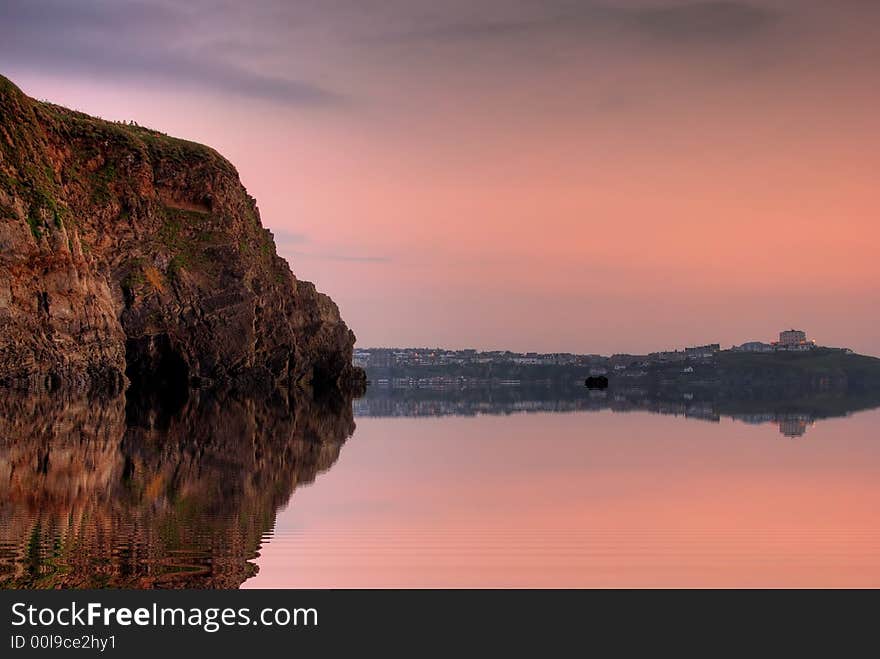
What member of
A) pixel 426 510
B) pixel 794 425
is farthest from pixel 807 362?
pixel 426 510

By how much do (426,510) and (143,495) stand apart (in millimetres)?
4072

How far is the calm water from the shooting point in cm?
1007

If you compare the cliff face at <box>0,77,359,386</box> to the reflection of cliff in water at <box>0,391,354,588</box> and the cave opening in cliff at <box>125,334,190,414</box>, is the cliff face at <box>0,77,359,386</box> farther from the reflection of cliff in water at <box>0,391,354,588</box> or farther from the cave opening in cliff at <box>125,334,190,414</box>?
the reflection of cliff in water at <box>0,391,354,588</box>

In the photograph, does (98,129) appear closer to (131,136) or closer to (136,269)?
(131,136)

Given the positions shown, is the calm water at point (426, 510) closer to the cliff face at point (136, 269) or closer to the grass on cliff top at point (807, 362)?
the cliff face at point (136, 269)

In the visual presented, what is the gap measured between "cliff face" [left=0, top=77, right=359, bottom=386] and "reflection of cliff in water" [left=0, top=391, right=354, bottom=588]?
2816cm

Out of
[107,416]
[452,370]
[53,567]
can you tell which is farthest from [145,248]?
[452,370]

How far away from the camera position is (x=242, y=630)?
754 centimetres

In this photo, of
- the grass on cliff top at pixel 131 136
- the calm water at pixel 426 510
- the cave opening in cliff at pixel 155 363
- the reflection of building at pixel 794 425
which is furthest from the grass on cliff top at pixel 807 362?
the calm water at pixel 426 510

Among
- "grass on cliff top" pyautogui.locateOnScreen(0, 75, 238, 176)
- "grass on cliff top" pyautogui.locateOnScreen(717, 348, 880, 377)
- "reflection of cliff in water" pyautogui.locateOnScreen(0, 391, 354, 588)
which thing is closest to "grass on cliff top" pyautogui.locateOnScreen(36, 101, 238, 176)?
"grass on cliff top" pyautogui.locateOnScreen(0, 75, 238, 176)

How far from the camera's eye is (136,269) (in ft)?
256

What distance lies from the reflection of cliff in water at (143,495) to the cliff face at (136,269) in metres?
28.2

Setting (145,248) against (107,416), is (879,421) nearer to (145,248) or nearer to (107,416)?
(107,416)

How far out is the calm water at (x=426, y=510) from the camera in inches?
396
